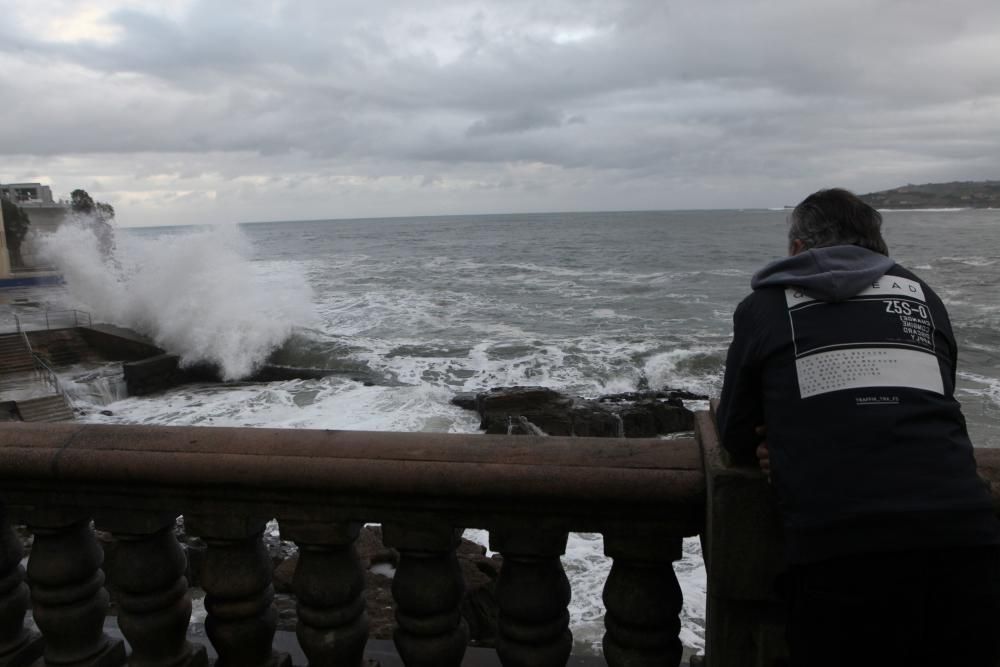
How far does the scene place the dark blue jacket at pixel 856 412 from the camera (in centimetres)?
151

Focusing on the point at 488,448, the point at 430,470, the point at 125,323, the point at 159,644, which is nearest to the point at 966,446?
the point at 488,448

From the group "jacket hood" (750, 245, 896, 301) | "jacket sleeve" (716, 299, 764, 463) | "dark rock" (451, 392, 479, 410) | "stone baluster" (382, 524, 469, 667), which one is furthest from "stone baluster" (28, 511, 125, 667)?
"dark rock" (451, 392, 479, 410)

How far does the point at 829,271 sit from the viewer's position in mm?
1646

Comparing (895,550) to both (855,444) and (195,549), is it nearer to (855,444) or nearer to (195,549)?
(855,444)

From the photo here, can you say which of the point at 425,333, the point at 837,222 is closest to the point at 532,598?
the point at 837,222

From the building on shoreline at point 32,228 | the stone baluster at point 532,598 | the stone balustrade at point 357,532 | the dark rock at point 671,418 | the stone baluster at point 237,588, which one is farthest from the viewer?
the building on shoreline at point 32,228

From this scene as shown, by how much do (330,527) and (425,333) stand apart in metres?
27.2

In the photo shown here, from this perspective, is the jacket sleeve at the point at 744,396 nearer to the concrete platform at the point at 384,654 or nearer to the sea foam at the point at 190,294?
the concrete platform at the point at 384,654

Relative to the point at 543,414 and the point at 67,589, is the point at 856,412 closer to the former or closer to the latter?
the point at 67,589

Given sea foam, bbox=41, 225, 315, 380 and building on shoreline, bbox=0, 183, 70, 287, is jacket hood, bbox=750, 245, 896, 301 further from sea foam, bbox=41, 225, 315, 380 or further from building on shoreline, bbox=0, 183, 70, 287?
building on shoreline, bbox=0, 183, 70, 287

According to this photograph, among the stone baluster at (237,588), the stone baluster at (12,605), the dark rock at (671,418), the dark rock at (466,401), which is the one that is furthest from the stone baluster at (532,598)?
the dark rock at (466,401)

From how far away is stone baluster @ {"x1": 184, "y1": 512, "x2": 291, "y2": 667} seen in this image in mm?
2004

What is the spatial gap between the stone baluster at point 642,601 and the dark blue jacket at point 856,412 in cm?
36

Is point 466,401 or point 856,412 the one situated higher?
point 856,412
